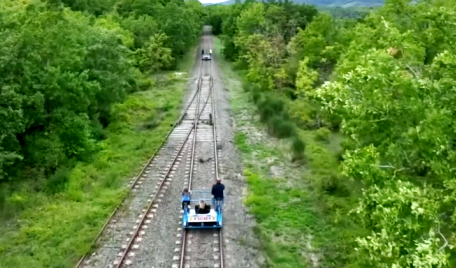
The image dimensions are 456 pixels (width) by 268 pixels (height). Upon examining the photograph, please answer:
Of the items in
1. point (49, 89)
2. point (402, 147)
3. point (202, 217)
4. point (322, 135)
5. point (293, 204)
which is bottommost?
point (322, 135)

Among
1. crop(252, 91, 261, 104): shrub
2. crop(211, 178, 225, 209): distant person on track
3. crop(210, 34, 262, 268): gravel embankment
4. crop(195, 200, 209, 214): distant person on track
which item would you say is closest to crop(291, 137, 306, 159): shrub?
crop(210, 34, 262, 268): gravel embankment

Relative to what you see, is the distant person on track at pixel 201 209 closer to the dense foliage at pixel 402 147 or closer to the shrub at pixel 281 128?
the dense foliage at pixel 402 147

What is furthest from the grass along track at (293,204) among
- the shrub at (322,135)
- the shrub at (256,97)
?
the shrub at (256,97)

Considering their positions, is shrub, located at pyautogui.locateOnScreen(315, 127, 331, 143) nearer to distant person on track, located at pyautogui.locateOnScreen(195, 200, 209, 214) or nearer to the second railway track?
the second railway track

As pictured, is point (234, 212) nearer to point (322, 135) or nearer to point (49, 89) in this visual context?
point (49, 89)

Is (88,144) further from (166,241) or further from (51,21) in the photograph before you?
(166,241)

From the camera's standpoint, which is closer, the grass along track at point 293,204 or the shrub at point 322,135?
the grass along track at point 293,204

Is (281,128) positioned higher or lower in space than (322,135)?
higher

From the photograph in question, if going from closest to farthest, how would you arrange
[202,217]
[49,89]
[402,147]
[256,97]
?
[402,147] < [202,217] < [49,89] < [256,97]

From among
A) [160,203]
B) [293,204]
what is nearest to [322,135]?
[293,204]

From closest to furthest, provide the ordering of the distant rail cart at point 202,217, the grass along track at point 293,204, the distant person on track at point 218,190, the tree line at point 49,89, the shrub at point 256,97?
the grass along track at point 293,204, the distant rail cart at point 202,217, the distant person on track at point 218,190, the tree line at point 49,89, the shrub at point 256,97

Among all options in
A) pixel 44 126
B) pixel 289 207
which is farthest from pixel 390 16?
pixel 44 126
